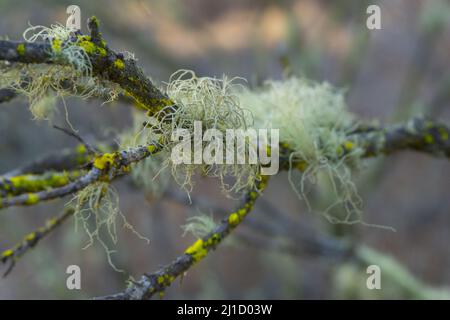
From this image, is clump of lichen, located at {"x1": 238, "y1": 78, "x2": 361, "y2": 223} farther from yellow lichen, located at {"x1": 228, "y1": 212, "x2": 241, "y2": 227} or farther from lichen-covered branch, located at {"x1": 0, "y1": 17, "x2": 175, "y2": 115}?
lichen-covered branch, located at {"x1": 0, "y1": 17, "x2": 175, "y2": 115}

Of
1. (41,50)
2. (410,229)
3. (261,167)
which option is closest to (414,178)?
(410,229)

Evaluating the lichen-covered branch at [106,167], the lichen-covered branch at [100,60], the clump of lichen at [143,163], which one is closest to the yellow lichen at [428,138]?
the clump of lichen at [143,163]

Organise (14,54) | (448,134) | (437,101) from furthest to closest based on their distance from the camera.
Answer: (437,101) < (448,134) < (14,54)

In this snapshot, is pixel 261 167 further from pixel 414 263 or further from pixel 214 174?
pixel 414 263

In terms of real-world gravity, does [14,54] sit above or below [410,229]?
above

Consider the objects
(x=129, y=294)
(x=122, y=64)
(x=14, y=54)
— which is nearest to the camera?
(x=14, y=54)

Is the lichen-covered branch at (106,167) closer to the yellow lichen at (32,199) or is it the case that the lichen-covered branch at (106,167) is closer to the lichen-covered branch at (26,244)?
the yellow lichen at (32,199)

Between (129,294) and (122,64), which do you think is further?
(129,294)

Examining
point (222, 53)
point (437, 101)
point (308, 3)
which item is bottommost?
point (437, 101)
